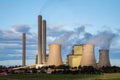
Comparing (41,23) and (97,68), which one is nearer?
(97,68)

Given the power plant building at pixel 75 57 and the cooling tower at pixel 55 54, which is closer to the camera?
the cooling tower at pixel 55 54

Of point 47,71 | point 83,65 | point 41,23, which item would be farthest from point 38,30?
point 83,65

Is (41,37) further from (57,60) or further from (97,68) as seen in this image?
(97,68)

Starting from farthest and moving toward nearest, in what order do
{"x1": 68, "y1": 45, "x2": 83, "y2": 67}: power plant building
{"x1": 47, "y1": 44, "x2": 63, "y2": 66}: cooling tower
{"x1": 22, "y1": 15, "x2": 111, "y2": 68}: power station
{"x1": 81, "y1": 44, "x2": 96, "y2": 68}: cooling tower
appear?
{"x1": 68, "y1": 45, "x2": 83, "y2": 67}: power plant building < {"x1": 22, "y1": 15, "x2": 111, "y2": 68}: power station < {"x1": 81, "y1": 44, "x2": 96, "y2": 68}: cooling tower < {"x1": 47, "y1": 44, "x2": 63, "y2": 66}: cooling tower

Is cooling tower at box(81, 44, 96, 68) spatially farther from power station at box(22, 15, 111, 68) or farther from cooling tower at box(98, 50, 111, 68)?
cooling tower at box(98, 50, 111, 68)

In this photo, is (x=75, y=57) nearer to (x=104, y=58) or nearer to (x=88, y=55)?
(x=104, y=58)

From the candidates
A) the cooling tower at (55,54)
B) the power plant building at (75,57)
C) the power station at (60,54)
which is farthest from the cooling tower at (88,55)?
the power plant building at (75,57)

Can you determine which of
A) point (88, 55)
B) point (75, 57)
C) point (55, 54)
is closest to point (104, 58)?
point (88, 55)

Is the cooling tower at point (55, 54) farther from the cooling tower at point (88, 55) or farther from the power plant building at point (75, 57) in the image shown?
the power plant building at point (75, 57)

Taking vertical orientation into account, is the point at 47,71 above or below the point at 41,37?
below

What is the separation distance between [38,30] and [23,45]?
20.9 metres

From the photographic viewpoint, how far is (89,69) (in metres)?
97.7

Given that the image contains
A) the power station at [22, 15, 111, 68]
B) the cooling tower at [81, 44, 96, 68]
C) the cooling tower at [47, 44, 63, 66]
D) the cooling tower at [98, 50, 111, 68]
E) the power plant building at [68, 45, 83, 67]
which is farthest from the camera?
the power plant building at [68, 45, 83, 67]

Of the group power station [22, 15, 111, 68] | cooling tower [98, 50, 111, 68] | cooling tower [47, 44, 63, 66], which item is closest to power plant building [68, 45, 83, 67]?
power station [22, 15, 111, 68]
